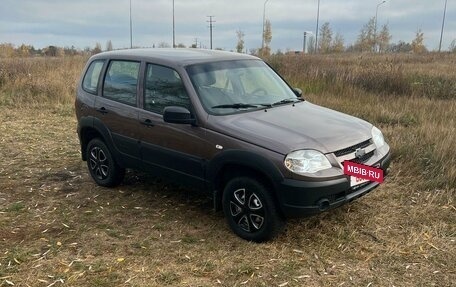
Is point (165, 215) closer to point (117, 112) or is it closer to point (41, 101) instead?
point (117, 112)

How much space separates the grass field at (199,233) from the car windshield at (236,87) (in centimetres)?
127

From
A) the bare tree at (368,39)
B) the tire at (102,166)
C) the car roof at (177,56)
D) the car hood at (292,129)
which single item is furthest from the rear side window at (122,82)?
the bare tree at (368,39)

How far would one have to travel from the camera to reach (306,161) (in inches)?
146

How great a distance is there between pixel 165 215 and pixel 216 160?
1117 mm

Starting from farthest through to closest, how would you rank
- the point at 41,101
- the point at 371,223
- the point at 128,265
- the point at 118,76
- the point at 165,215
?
the point at 41,101 < the point at 118,76 < the point at 165,215 < the point at 371,223 < the point at 128,265

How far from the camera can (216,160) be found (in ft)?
13.6

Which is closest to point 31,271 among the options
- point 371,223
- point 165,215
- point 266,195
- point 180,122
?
point 165,215

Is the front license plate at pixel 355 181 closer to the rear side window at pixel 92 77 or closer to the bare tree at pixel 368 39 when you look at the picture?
the rear side window at pixel 92 77

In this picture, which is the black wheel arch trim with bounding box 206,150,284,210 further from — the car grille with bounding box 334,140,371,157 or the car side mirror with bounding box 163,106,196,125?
the car grille with bounding box 334,140,371,157

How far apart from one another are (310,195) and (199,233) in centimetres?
130

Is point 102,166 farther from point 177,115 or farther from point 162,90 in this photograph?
point 177,115

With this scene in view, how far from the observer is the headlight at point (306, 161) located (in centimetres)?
370

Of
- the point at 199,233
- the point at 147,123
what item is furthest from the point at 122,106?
the point at 199,233

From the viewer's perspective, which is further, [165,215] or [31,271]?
[165,215]
